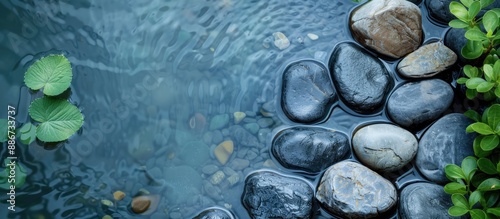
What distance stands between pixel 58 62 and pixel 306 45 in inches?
44.1

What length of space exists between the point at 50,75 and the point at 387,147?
1.47m

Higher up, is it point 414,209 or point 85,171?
point 85,171

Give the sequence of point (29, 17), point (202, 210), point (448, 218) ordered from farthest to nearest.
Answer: point (29, 17)
point (202, 210)
point (448, 218)

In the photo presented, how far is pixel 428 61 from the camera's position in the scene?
229cm

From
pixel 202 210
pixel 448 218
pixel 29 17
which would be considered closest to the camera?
pixel 448 218

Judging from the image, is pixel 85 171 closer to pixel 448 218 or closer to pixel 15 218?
pixel 15 218

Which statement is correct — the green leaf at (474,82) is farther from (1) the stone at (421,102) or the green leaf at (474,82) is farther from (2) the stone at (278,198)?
(2) the stone at (278,198)

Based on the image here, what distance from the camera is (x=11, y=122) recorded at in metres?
2.28

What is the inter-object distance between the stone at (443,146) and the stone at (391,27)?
379 mm

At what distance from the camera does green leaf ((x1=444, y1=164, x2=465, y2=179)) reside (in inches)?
77.0

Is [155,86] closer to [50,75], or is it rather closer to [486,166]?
[50,75]

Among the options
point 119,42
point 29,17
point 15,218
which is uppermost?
point 29,17

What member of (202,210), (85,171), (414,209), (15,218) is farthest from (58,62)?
(414,209)

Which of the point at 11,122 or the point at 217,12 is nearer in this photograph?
the point at 11,122
